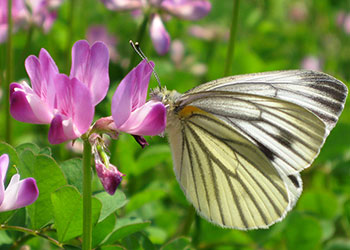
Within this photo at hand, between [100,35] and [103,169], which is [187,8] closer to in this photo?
[103,169]

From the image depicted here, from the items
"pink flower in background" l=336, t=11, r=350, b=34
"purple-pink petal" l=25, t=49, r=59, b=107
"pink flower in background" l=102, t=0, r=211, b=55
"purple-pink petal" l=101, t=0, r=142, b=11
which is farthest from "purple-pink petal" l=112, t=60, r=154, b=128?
"pink flower in background" l=336, t=11, r=350, b=34

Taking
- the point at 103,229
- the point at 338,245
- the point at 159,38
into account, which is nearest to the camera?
the point at 103,229

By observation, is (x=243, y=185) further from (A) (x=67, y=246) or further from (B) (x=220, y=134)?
(A) (x=67, y=246)

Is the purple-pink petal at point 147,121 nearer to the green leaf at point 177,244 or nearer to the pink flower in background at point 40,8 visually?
the green leaf at point 177,244

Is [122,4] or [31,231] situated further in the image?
[122,4]

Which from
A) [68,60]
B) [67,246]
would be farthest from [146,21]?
[67,246]

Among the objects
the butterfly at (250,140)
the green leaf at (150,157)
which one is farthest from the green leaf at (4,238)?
the green leaf at (150,157)

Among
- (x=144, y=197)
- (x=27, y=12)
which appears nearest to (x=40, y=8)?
(x=27, y=12)
